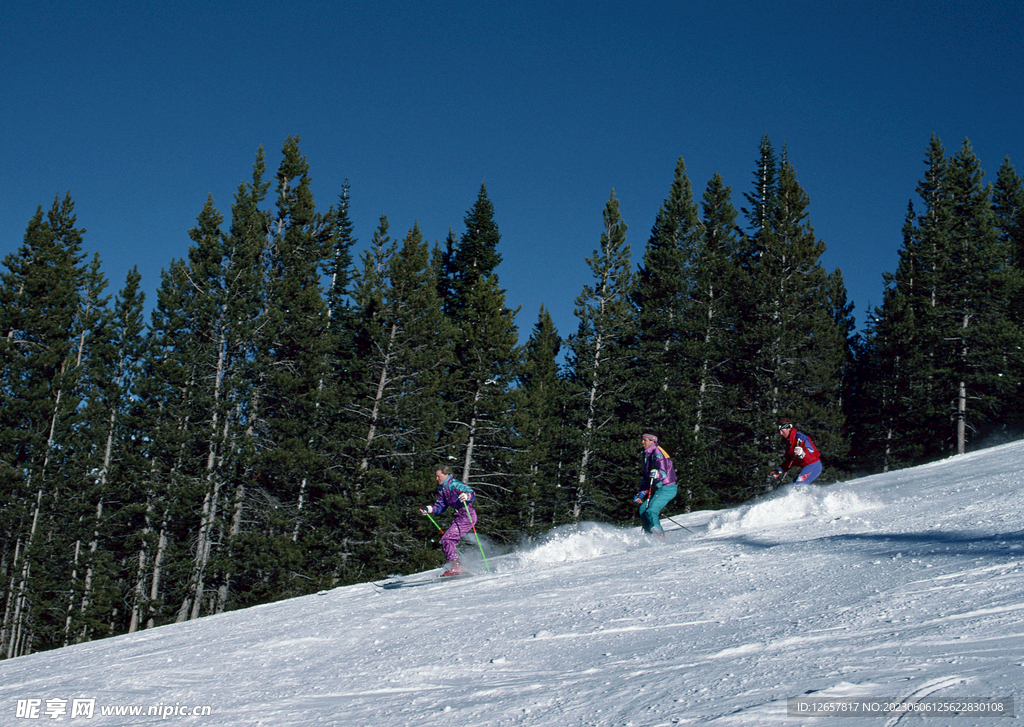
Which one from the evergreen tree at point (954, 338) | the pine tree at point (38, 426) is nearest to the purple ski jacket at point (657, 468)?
the pine tree at point (38, 426)

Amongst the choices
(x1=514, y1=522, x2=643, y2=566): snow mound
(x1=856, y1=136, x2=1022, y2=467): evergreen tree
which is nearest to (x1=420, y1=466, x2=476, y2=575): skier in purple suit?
(x1=514, y1=522, x2=643, y2=566): snow mound

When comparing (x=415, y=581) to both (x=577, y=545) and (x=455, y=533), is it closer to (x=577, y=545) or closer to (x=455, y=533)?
(x=455, y=533)

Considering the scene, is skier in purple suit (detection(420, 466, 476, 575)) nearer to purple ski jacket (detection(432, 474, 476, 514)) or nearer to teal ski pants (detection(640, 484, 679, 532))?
purple ski jacket (detection(432, 474, 476, 514))

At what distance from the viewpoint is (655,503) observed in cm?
1128

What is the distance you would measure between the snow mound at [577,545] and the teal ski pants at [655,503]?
395mm

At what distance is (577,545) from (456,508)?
2005 mm

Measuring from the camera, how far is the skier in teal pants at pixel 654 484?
11266 mm

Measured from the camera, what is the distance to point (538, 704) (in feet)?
14.6

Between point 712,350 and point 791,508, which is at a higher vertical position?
point 712,350

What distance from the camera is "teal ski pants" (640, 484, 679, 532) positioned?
11.3m

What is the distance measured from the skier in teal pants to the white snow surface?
2.53 ft

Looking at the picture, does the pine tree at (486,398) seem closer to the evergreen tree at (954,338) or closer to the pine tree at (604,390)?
the pine tree at (604,390)

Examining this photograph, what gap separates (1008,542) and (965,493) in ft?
14.3
